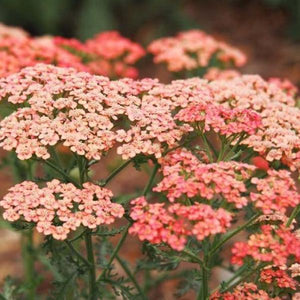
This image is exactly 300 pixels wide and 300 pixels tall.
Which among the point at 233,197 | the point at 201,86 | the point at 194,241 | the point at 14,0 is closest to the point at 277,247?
the point at 233,197

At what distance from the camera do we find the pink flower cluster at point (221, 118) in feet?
7.97

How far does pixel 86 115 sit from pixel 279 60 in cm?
521

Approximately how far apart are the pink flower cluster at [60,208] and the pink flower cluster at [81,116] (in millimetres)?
125

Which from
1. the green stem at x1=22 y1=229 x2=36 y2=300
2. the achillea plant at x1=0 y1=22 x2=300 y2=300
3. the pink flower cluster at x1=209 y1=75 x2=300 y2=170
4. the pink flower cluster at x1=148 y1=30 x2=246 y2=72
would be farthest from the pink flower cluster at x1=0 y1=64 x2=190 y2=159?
the green stem at x1=22 y1=229 x2=36 y2=300

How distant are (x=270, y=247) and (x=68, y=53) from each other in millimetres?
1880

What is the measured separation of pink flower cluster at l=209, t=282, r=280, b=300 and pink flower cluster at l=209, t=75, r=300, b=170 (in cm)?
47

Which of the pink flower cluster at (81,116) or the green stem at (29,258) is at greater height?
the pink flower cluster at (81,116)

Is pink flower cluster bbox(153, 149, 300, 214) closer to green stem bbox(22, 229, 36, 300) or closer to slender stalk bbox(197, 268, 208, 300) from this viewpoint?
slender stalk bbox(197, 268, 208, 300)

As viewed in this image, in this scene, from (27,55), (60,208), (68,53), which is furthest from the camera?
(68,53)

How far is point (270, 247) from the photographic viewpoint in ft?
6.91

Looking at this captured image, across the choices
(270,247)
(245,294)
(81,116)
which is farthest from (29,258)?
(270,247)

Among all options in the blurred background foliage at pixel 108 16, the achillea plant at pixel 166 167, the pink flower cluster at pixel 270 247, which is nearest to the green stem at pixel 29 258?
the achillea plant at pixel 166 167

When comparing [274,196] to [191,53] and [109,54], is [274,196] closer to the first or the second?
[191,53]

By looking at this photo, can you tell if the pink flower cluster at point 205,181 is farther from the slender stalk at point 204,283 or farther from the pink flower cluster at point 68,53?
the pink flower cluster at point 68,53
